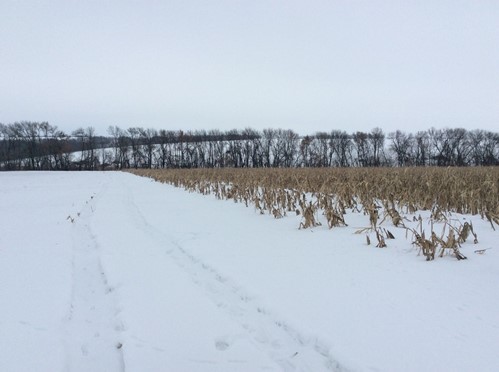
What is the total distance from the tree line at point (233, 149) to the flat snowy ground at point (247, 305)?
69385 millimetres

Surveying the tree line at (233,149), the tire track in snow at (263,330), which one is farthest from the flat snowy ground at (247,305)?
the tree line at (233,149)

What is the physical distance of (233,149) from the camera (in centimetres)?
8275

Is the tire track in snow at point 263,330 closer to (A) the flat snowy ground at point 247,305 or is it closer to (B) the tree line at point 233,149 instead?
(A) the flat snowy ground at point 247,305

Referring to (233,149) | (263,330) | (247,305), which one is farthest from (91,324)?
(233,149)

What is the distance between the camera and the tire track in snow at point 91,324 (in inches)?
82.7

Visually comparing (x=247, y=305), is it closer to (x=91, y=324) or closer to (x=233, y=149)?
(x=91, y=324)

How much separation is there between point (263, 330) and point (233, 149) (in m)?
81.1

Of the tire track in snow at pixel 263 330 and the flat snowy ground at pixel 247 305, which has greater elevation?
the flat snowy ground at pixel 247 305

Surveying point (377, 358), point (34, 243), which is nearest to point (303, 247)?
point (377, 358)

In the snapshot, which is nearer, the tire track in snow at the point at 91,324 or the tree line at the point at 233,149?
the tire track in snow at the point at 91,324

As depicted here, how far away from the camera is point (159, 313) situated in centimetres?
268

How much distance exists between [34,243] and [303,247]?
156 inches

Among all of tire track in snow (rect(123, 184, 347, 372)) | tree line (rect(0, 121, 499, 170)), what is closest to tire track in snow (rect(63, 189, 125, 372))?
tire track in snow (rect(123, 184, 347, 372))

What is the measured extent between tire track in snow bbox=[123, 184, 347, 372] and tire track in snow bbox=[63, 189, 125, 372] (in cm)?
75
